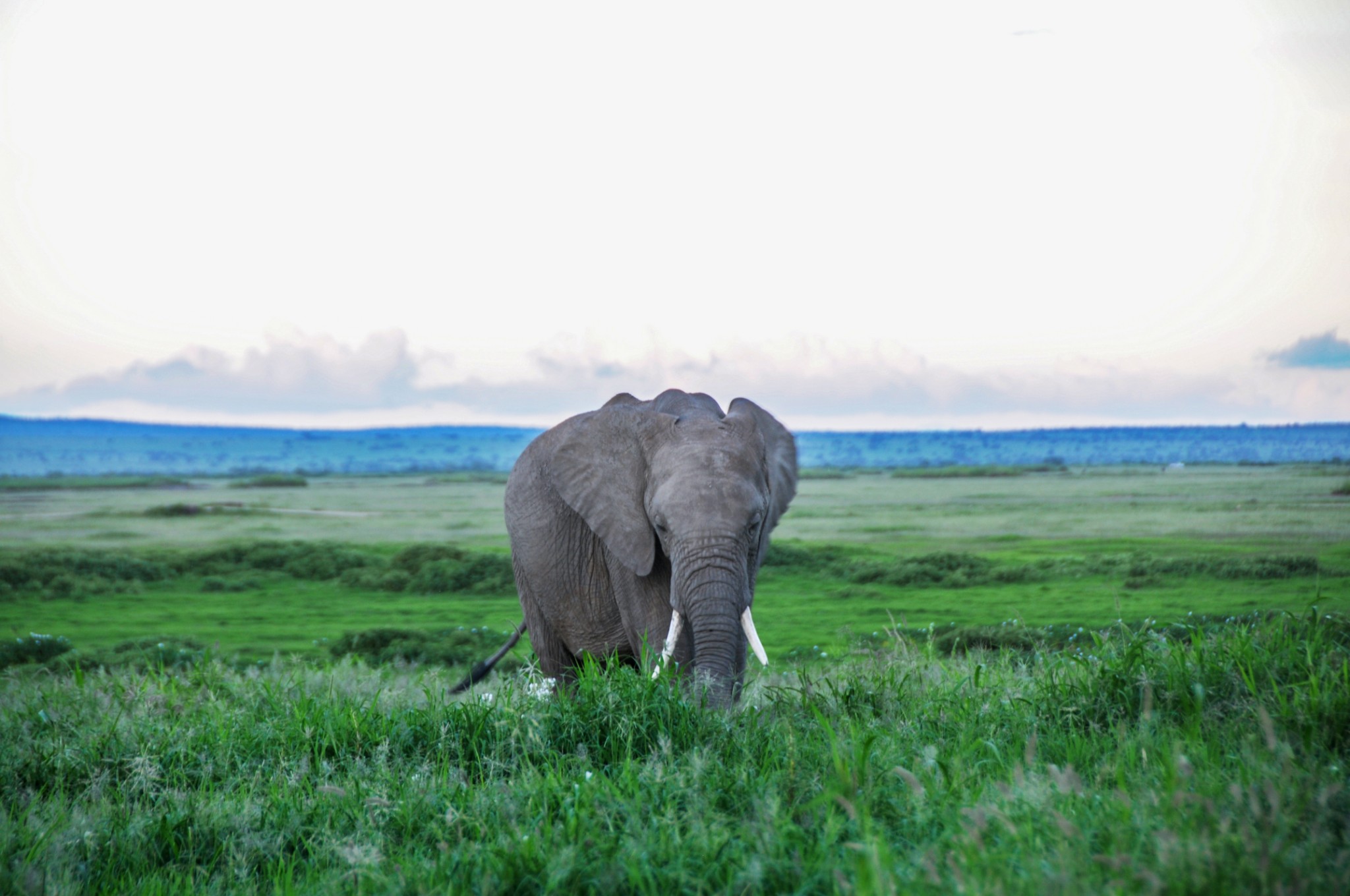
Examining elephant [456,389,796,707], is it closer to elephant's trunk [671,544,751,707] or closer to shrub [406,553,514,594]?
elephant's trunk [671,544,751,707]

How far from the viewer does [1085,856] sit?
130 inches

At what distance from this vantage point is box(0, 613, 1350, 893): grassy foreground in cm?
342

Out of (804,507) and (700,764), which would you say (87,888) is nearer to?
(700,764)

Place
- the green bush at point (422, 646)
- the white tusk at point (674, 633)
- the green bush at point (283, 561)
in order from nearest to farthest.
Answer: the white tusk at point (674, 633) → the green bush at point (422, 646) → the green bush at point (283, 561)

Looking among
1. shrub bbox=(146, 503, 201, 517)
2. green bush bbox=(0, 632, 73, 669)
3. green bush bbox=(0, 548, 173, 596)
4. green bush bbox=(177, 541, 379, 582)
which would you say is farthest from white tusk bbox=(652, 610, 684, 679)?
shrub bbox=(146, 503, 201, 517)

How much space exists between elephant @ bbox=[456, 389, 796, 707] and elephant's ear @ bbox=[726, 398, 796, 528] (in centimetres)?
2

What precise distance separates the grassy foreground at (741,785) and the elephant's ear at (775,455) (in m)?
1.65

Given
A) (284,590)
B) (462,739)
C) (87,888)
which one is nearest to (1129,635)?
(462,739)

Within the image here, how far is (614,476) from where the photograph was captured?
761 centimetres

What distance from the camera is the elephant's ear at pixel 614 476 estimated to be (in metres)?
7.40

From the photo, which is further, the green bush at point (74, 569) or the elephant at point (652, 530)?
the green bush at point (74, 569)

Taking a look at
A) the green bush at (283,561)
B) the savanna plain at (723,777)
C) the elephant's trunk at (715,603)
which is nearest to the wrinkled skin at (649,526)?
the elephant's trunk at (715,603)

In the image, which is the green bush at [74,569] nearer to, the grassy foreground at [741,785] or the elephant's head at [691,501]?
the grassy foreground at [741,785]

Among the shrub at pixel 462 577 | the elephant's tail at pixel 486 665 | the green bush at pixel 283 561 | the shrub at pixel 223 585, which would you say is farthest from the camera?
the green bush at pixel 283 561
